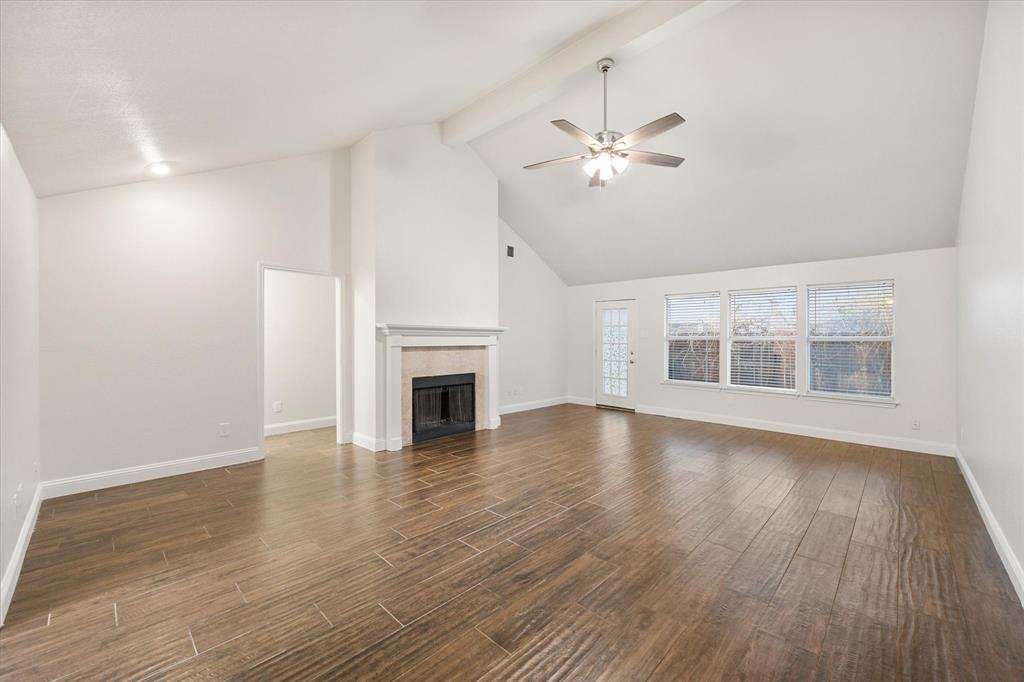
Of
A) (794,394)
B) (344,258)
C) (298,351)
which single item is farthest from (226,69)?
(794,394)

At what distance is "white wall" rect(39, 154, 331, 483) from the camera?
361 cm

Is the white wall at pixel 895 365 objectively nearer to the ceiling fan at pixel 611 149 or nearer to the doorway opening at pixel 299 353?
the ceiling fan at pixel 611 149

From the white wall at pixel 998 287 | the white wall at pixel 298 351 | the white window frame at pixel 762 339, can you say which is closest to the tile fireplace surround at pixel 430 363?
the white wall at pixel 298 351

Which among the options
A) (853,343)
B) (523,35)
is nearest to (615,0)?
(523,35)

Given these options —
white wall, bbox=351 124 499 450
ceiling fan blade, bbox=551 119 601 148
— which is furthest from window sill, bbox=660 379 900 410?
ceiling fan blade, bbox=551 119 601 148

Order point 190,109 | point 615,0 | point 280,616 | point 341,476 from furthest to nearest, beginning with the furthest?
1. point 341,476
2. point 615,0
3. point 190,109
4. point 280,616

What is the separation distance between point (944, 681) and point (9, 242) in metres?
4.89

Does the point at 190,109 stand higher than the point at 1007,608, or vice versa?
the point at 190,109

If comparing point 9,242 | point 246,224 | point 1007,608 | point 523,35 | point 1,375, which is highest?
point 523,35

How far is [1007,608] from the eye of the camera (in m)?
2.13

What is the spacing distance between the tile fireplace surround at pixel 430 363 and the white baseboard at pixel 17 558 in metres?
2.76

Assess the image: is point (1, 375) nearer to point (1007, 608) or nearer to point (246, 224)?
point (246, 224)

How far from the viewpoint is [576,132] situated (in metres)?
3.48

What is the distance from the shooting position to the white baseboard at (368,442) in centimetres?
504
